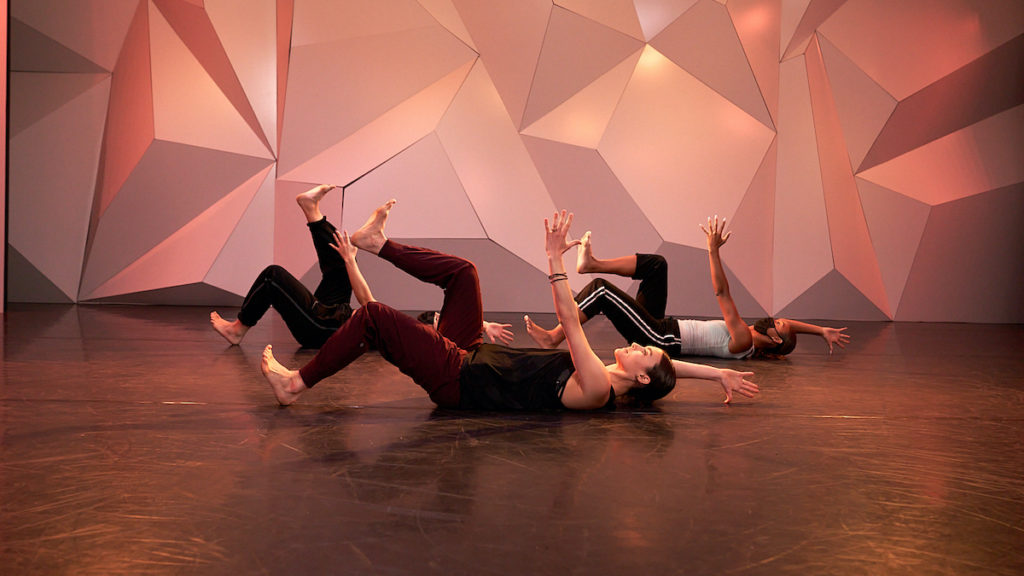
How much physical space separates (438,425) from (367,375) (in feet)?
3.88

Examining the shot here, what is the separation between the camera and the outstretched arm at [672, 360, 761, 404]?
9.94 ft

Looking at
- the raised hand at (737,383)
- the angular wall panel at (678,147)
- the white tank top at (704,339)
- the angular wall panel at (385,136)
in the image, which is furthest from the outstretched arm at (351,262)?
the angular wall panel at (678,147)

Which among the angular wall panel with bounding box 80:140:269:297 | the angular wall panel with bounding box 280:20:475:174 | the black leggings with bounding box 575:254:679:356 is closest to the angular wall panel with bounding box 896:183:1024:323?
the black leggings with bounding box 575:254:679:356

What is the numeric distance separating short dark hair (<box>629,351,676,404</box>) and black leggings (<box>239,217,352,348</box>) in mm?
2053

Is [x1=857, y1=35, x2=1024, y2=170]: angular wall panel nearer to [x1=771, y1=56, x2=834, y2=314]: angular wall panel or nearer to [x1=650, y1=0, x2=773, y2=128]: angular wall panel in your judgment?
[x1=771, y1=56, x2=834, y2=314]: angular wall panel

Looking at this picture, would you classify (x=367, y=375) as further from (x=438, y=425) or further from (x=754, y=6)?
(x=754, y=6)

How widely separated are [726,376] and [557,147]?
19.0ft

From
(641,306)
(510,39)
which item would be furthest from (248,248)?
(641,306)

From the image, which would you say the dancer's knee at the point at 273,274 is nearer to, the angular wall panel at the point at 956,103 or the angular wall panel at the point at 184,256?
the angular wall panel at the point at 184,256

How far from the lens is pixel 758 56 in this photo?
27.7 feet

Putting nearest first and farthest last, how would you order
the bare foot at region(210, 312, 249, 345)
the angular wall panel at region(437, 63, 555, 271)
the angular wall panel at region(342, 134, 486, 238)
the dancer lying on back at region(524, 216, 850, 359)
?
the dancer lying on back at region(524, 216, 850, 359)
the bare foot at region(210, 312, 249, 345)
the angular wall panel at region(342, 134, 486, 238)
the angular wall panel at region(437, 63, 555, 271)

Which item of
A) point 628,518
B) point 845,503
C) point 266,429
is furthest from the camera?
point 266,429

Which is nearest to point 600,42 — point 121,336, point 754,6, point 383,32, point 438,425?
point 754,6

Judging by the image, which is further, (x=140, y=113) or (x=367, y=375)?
(x=140, y=113)
